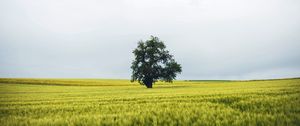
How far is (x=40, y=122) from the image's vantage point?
1132 cm

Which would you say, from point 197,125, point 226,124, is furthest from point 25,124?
point 226,124

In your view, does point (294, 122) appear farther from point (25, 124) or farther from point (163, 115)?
point (25, 124)

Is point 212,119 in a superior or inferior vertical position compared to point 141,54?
inferior

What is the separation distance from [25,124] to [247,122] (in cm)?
720

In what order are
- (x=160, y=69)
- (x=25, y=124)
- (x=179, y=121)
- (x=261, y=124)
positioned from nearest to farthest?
(x=261, y=124)
(x=179, y=121)
(x=25, y=124)
(x=160, y=69)

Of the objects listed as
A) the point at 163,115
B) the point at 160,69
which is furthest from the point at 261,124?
the point at 160,69

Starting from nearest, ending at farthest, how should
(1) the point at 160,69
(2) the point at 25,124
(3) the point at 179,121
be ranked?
(3) the point at 179,121 < (2) the point at 25,124 < (1) the point at 160,69

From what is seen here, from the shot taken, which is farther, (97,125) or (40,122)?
(40,122)

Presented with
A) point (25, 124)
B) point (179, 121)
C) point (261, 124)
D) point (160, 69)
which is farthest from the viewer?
point (160, 69)

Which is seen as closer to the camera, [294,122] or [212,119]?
[294,122]

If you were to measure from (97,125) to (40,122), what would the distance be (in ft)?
8.03

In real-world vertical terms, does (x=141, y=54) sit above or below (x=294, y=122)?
above

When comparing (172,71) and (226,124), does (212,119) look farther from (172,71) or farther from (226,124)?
(172,71)

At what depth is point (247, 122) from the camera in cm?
948
